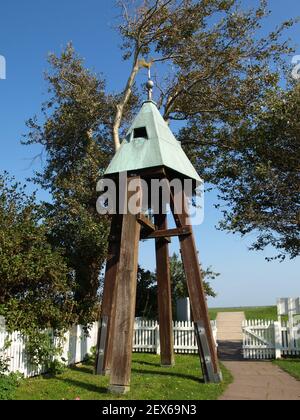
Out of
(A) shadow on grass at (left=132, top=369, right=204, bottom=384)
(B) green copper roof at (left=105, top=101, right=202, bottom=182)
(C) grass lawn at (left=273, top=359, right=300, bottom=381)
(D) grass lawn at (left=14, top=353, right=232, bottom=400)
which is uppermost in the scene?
(B) green copper roof at (left=105, top=101, right=202, bottom=182)

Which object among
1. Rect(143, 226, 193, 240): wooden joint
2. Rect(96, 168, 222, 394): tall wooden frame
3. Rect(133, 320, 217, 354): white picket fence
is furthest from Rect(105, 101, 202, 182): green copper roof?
Rect(133, 320, 217, 354): white picket fence

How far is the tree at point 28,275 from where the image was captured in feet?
33.4

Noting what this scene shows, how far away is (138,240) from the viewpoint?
8.62 meters

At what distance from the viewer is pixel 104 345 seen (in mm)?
10016

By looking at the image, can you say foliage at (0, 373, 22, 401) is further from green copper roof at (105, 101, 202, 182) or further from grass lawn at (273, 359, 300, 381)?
grass lawn at (273, 359, 300, 381)

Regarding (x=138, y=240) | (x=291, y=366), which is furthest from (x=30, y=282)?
(x=291, y=366)

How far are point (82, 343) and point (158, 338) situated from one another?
3735mm

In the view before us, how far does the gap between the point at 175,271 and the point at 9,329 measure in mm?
15484

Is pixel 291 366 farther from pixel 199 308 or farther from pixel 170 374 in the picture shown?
pixel 199 308

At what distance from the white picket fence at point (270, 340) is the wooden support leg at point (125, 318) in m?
8.89

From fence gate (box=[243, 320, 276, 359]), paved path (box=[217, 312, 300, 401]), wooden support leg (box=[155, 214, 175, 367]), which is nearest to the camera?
paved path (box=[217, 312, 300, 401])

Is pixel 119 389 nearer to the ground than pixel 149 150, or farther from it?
nearer to the ground

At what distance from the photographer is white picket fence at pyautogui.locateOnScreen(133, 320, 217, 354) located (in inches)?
622

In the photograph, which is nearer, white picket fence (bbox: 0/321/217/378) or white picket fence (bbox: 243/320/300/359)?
white picket fence (bbox: 0/321/217/378)
